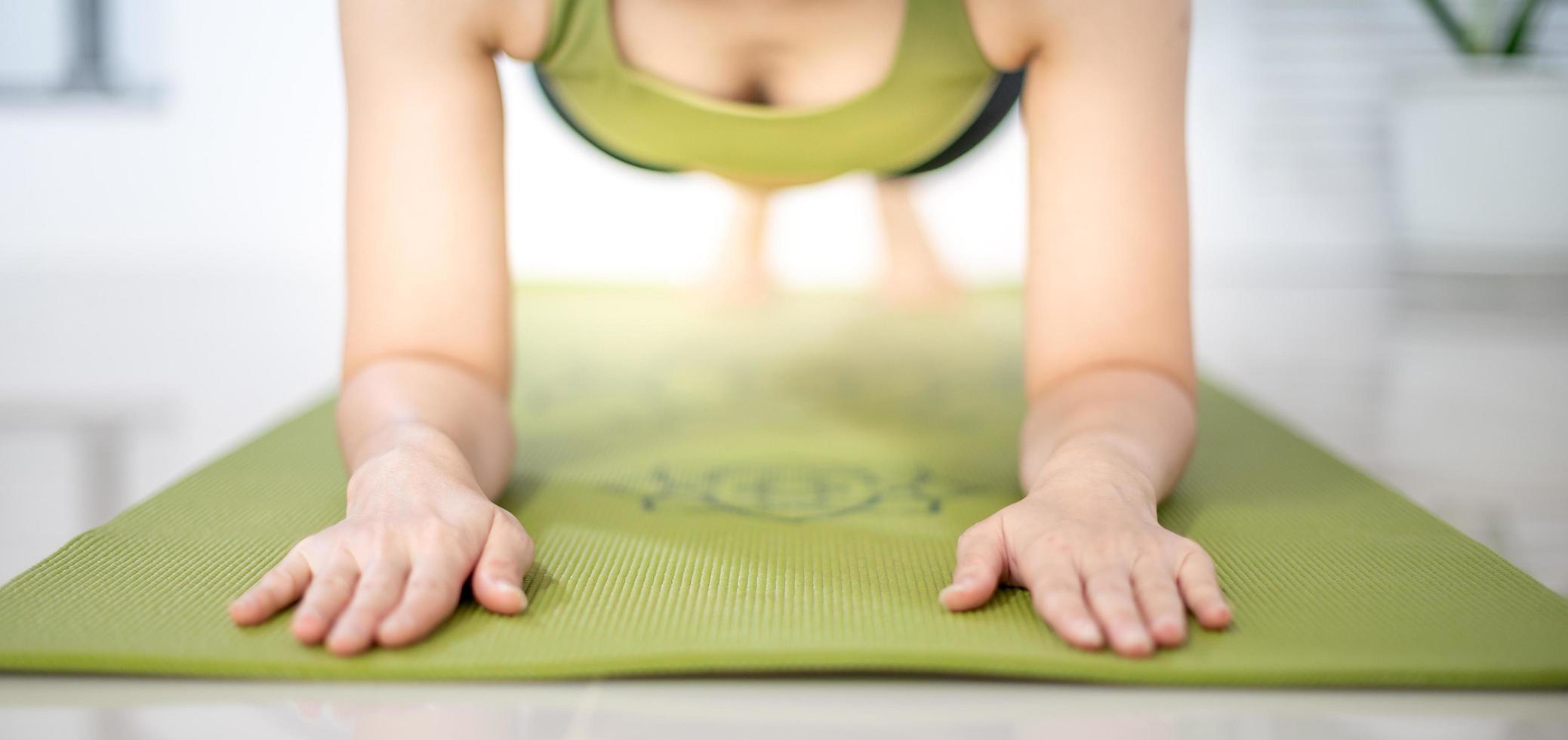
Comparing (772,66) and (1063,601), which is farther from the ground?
(772,66)

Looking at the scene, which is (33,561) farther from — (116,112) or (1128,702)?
(116,112)

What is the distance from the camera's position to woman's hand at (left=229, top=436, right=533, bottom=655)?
565 mm

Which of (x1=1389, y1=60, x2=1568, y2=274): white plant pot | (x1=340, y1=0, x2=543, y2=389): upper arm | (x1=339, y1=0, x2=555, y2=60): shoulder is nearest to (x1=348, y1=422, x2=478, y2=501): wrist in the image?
(x1=340, y1=0, x2=543, y2=389): upper arm

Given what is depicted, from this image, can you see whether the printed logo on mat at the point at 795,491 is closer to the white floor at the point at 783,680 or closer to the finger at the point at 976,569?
the finger at the point at 976,569

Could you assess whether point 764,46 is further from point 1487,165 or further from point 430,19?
point 1487,165

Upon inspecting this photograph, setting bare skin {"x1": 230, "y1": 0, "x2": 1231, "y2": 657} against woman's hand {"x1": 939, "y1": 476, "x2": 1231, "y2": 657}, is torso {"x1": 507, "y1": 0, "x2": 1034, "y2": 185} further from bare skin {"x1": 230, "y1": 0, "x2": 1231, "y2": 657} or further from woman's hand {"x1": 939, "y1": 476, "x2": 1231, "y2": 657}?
woman's hand {"x1": 939, "y1": 476, "x2": 1231, "y2": 657}

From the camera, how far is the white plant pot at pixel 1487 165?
242 centimetres

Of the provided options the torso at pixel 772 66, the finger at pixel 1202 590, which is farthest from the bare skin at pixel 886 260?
the finger at pixel 1202 590

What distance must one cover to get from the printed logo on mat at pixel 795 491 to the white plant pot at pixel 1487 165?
6.79 feet

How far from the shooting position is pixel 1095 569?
0.60 meters

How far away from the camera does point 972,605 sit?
61cm

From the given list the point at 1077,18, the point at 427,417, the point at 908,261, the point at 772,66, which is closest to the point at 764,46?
the point at 772,66

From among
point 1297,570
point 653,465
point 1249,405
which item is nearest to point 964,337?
point 1249,405

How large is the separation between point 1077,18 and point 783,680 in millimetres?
493
